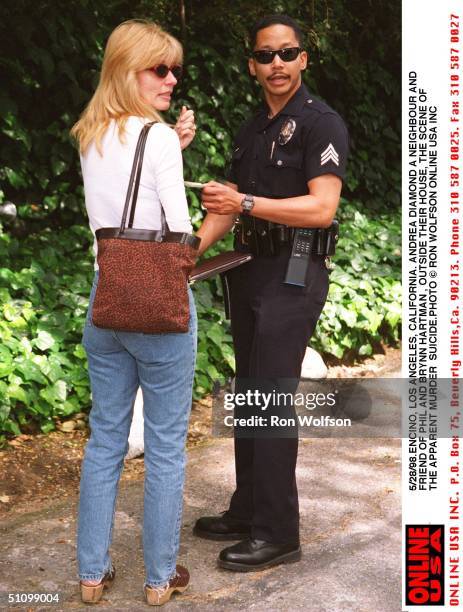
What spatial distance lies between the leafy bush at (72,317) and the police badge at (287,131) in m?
2.08

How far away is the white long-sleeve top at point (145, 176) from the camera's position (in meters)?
2.73

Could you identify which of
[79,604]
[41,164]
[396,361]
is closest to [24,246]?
[41,164]

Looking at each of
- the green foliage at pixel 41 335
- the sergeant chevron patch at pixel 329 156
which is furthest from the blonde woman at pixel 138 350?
the green foliage at pixel 41 335

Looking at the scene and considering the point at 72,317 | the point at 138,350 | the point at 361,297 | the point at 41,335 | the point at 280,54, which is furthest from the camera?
the point at 361,297

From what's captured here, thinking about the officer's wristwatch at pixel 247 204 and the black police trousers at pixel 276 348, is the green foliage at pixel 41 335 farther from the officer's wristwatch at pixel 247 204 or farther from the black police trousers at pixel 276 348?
the officer's wristwatch at pixel 247 204

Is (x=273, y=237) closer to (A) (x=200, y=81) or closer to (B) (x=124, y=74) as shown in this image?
(B) (x=124, y=74)

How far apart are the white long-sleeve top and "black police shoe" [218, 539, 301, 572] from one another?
1351 millimetres

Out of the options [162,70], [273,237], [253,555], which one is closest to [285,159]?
[273,237]

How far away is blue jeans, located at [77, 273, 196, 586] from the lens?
9.61 feet

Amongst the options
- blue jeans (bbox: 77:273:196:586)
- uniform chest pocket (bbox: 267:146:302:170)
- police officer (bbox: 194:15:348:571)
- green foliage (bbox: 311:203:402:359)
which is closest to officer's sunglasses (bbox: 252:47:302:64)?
police officer (bbox: 194:15:348:571)

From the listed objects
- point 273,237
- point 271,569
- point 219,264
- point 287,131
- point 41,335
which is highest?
point 287,131

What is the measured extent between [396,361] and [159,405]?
402cm

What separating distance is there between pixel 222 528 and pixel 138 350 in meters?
1.19

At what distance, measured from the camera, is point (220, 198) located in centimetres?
312
